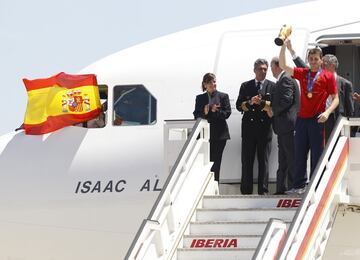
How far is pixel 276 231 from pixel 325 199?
1.11 metres

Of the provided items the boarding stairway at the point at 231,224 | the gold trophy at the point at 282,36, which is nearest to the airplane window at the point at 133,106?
the boarding stairway at the point at 231,224

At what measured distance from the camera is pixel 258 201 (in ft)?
51.6

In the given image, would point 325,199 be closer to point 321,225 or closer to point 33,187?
point 321,225

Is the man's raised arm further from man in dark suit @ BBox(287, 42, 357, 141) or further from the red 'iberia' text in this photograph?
the red 'iberia' text

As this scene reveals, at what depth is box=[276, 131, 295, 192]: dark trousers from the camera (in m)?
16.5

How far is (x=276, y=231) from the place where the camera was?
14242 millimetres

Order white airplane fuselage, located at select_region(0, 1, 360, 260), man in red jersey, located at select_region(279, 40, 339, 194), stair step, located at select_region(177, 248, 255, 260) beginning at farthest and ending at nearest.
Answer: white airplane fuselage, located at select_region(0, 1, 360, 260) → man in red jersey, located at select_region(279, 40, 339, 194) → stair step, located at select_region(177, 248, 255, 260)

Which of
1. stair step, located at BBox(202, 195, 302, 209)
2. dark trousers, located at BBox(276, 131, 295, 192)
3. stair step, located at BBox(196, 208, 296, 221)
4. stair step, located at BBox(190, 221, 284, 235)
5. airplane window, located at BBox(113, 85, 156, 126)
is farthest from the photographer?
airplane window, located at BBox(113, 85, 156, 126)

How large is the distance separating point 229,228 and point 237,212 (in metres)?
0.35

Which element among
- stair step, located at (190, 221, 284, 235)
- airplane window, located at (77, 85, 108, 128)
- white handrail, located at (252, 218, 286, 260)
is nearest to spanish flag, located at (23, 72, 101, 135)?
airplane window, located at (77, 85, 108, 128)

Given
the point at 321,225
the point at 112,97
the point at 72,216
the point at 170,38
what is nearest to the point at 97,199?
the point at 72,216

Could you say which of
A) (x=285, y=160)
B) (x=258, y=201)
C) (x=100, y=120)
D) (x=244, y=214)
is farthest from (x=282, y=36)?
(x=100, y=120)

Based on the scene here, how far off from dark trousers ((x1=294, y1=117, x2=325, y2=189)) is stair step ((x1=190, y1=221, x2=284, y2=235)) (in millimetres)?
1083

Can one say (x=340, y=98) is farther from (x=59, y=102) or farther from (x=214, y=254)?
(x=59, y=102)
